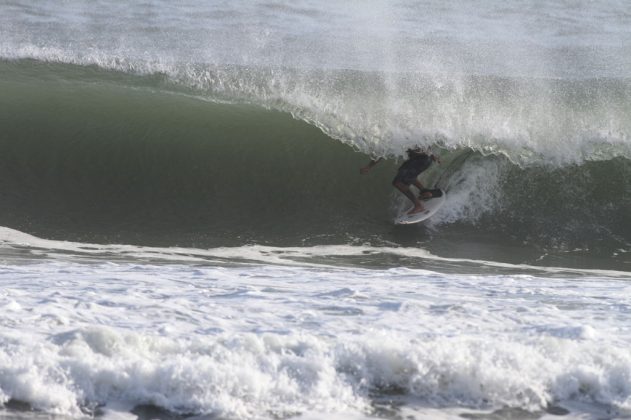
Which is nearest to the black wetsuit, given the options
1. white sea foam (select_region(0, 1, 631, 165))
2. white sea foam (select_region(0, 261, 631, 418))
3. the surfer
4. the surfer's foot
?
the surfer

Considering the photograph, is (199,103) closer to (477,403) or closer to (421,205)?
(421,205)

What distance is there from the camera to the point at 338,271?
8180 mm

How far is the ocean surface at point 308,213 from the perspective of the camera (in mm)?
4590

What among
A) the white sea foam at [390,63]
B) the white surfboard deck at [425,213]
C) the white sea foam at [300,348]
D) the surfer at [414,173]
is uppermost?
the white sea foam at [390,63]

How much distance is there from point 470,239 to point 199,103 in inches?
188

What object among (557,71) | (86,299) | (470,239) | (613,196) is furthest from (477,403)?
(557,71)

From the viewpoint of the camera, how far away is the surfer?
10125mm

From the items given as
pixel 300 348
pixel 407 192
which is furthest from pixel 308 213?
pixel 300 348

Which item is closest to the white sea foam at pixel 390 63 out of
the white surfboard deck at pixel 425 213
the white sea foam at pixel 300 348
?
the white surfboard deck at pixel 425 213

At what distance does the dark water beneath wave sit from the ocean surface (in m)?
0.04

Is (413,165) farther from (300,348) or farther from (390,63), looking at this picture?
(300,348)

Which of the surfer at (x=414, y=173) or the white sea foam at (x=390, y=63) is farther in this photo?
the white sea foam at (x=390, y=63)

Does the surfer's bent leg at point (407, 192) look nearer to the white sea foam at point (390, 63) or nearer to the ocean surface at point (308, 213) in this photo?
the ocean surface at point (308, 213)

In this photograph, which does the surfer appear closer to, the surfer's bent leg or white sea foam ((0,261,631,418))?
the surfer's bent leg
